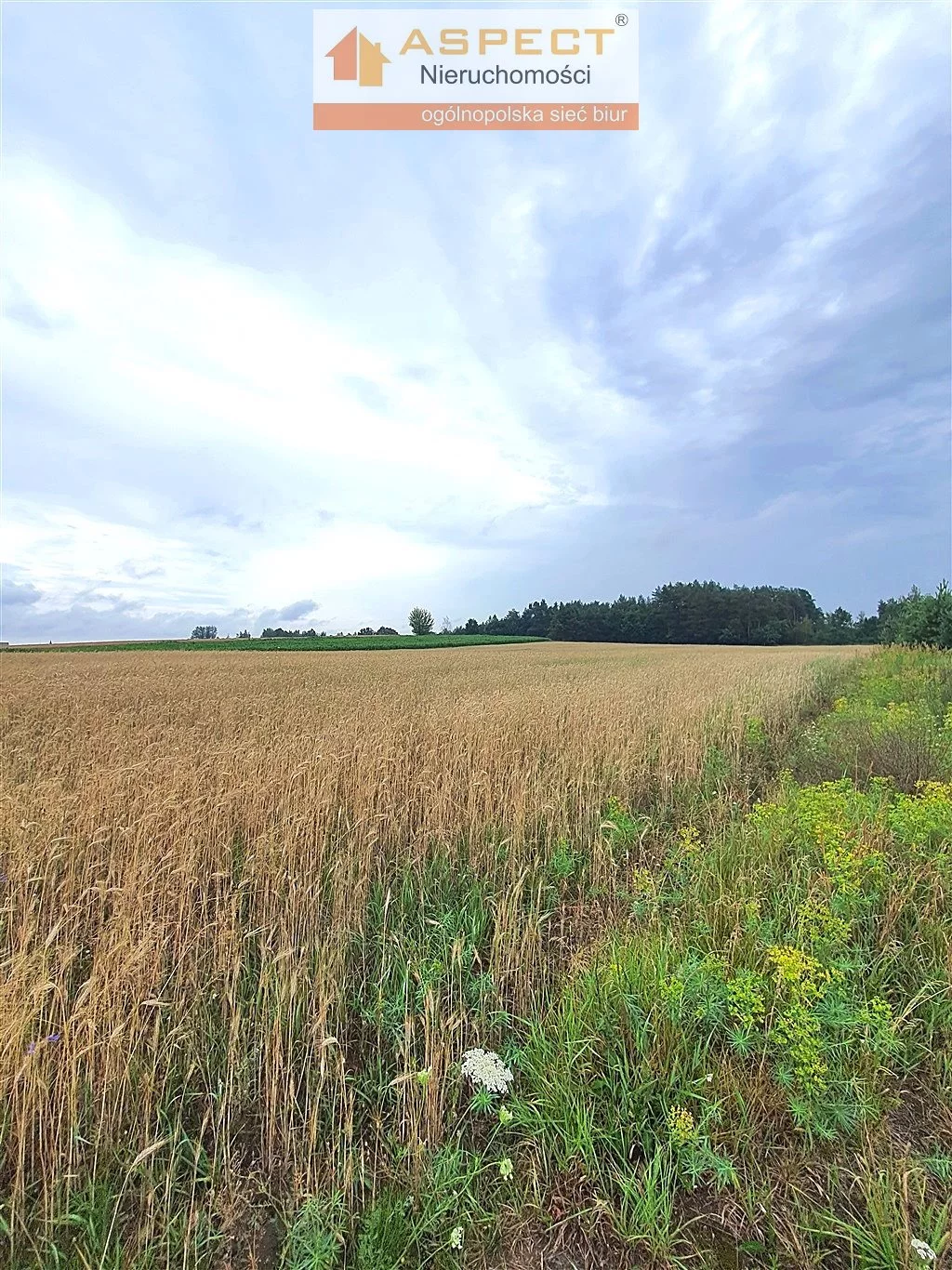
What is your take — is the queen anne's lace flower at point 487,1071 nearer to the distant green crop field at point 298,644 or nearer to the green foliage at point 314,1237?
the green foliage at point 314,1237

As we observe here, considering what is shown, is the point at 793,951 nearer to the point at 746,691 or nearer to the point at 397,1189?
the point at 397,1189

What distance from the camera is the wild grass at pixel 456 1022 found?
1.96 m

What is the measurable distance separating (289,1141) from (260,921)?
1.41 m

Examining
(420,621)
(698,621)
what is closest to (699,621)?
(698,621)

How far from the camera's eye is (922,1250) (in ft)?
5.80

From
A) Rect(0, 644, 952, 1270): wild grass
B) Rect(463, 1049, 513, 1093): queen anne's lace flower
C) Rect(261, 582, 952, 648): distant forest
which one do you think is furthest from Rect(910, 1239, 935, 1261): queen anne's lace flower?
Rect(261, 582, 952, 648): distant forest

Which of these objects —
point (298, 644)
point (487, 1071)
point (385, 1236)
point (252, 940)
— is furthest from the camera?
point (298, 644)

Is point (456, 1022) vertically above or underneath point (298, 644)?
underneath

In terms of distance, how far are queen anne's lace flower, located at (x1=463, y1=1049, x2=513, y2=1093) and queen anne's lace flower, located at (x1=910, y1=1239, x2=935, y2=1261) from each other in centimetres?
142

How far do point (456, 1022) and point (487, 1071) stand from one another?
0.25 m

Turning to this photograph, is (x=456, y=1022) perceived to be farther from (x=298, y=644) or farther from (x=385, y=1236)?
(x=298, y=644)

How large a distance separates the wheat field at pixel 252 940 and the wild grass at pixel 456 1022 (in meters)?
0.03

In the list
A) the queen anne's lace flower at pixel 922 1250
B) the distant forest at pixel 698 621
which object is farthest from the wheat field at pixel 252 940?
the distant forest at pixel 698 621

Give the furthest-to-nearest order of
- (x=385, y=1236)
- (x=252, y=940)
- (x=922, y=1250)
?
(x=252, y=940), (x=385, y=1236), (x=922, y=1250)
